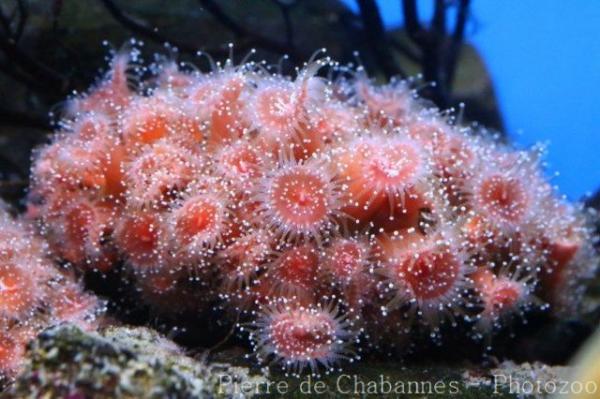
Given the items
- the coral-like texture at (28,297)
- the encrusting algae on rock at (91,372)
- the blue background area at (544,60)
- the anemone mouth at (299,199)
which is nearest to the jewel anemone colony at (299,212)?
the anemone mouth at (299,199)

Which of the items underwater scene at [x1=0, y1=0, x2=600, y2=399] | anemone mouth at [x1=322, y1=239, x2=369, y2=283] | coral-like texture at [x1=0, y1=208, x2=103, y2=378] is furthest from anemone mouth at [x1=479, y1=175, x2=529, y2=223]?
coral-like texture at [x1=0, y1=208, x2=103, y2=378]

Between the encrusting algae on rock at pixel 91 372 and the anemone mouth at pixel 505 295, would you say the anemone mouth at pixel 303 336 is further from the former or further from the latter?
the anemone mouth at pixel 505 295

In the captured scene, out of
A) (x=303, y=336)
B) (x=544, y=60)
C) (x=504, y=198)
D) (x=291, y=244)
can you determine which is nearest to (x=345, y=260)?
(x=291, y=244)

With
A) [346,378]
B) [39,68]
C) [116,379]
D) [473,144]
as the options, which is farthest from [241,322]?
[39,68]

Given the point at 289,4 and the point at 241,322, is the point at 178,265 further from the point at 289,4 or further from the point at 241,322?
the point at 289,4

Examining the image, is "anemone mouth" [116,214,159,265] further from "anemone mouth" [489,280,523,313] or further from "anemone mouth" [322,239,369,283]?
"anemone mouth" [489,280,523,313]
